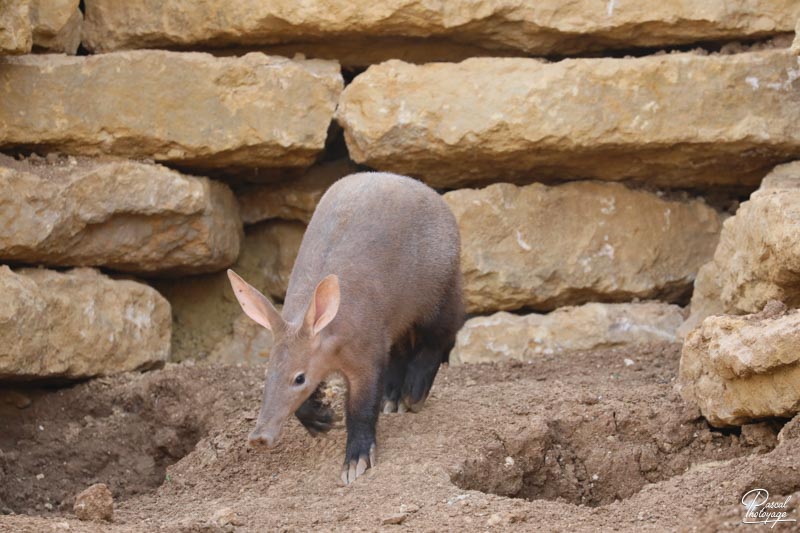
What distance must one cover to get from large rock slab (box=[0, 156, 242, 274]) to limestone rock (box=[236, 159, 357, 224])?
1.58ft

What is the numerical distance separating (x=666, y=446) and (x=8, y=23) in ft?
14.7

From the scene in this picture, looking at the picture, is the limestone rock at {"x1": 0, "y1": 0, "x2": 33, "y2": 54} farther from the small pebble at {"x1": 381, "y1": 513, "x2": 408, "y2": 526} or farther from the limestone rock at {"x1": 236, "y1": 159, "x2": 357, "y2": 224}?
the small pebble at {"x1": 381, "y1": 513, "x2": 408, "y2": 526}

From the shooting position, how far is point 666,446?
614cm

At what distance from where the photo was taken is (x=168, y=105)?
26.5 feet

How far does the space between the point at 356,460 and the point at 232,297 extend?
3577 mm

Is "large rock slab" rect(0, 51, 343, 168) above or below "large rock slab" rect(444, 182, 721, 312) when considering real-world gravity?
above

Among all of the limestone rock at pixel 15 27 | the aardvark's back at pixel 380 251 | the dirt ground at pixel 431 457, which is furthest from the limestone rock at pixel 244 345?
the limestone rock at pixel 15 27

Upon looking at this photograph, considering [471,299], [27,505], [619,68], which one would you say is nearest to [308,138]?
[471,299]

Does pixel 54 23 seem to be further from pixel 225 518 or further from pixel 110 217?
pixel 225 518

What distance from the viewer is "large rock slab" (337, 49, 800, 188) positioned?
25.8 feet

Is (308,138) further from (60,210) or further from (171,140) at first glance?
(60,210)

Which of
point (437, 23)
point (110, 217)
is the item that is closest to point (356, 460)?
point (110, 217)

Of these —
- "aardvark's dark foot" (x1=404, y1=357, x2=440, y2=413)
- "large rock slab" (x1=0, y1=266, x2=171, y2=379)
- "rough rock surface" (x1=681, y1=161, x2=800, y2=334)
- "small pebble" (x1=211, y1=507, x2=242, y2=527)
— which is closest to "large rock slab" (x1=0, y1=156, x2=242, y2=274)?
"large rock slab" (x1=0, y1=266, x2=171, y2=379)

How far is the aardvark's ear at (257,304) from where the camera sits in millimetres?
5758
